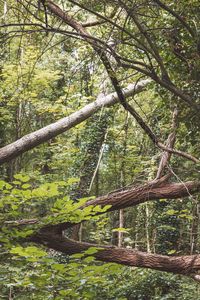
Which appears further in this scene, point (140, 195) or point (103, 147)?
point (103, 147)

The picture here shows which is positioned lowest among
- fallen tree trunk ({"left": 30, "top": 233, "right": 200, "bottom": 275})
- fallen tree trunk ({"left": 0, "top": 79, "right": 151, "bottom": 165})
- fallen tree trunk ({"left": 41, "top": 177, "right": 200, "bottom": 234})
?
fallen tree trunk ({"left": 30, "top": 233, "right": 200, "bottom": 275})

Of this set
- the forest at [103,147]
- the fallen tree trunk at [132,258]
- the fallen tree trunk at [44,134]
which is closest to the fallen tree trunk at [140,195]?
the forest at [103,147]

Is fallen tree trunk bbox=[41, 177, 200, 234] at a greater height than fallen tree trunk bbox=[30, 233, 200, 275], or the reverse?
fallen tree trunk bbox=[41, 177, 200, 234]

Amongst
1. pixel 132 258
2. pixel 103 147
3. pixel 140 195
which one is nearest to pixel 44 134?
pixel 103 147

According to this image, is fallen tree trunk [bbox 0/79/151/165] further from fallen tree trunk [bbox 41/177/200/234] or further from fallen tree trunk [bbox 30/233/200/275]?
fallen tree trunk [bbox 30/233/200/275]

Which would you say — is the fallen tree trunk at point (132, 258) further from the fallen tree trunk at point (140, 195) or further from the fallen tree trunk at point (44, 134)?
the fallen tree trunk at point (44, 134)

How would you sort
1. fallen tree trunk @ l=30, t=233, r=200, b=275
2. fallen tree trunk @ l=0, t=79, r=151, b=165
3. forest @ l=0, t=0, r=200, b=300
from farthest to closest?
fallen tree trunk @ l=0, t=79, r=151, b=165 < fallen tree trunk @ l=30, t=233, r=200, b=275 < forest @ l=0, t=0, r=200, b=300

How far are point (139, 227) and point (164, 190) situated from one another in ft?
27.5

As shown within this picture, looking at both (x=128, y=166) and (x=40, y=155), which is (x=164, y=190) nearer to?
(x=128, y=166)

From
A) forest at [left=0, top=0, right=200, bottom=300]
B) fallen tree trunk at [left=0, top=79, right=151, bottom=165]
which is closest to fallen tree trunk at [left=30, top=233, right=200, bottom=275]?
forest at [left=0, top=0, right=200, bottom=300]

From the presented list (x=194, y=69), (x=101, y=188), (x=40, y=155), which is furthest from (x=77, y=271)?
(x=101, y=188)

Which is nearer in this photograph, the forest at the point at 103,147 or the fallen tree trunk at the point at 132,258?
the forest at the point at 103,147

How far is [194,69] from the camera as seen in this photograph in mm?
3170

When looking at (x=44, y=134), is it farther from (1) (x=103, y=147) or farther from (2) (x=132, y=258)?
(2) (x=132, y=258)
